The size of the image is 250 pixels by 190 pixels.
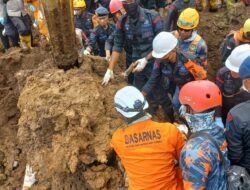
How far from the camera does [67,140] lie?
336 centimetres

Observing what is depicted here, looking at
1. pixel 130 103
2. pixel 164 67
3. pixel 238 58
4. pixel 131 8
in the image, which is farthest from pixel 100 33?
pixel 130 103

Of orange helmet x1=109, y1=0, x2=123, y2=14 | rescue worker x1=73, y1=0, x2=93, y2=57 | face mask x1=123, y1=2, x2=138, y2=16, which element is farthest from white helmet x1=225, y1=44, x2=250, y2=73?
rescue worker x1=73, y1=0, x2=93, y2=57

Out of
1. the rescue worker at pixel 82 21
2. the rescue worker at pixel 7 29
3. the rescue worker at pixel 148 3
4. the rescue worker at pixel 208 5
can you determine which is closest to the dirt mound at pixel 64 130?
the rescue worker at pixel 82 21

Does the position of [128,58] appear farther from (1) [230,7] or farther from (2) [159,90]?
(1) [230,7]

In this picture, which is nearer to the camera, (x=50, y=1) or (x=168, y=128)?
(x=168, y=128)

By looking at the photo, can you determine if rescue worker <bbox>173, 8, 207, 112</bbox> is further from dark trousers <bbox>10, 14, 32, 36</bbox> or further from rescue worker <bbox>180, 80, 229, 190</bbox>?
dark trousers <bbox>10, 14, 32, 36</bbox>

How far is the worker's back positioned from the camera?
7.98 ft

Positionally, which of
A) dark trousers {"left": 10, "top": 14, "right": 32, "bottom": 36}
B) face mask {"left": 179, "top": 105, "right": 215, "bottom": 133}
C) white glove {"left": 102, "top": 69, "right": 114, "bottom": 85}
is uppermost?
face mask {"left": 179, "top": 105, "right": 215, "bottom": 133}

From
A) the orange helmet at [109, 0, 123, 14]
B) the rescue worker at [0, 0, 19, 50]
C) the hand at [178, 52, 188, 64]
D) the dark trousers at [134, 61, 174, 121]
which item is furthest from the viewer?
the rescue worker at [0, 0, 19, 50]

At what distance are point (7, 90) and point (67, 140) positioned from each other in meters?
2.11

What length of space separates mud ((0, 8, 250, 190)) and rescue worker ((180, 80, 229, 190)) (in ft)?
4.13

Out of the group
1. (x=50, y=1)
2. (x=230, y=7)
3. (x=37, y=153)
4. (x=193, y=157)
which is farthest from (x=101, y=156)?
(x=230, y=7)

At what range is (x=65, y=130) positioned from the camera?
11.4ft

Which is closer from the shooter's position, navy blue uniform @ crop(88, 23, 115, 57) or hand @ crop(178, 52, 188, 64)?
hand @ crop(178, 52, 188, 64)
